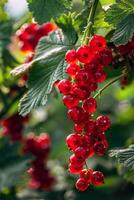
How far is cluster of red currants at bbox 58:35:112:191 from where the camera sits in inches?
62.7

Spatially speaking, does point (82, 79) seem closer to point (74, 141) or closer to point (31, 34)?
point (74, 141)

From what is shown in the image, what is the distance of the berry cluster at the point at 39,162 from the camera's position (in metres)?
3.26

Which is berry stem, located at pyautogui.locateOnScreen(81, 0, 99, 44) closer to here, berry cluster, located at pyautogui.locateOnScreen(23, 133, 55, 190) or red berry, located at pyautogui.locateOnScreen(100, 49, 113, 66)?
red berry, located at pyautogui.locateOnScreen(100, 49, 113, 66)

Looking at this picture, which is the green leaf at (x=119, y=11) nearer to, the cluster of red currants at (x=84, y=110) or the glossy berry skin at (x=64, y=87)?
the cluster of red currants at (x=84, y=110)

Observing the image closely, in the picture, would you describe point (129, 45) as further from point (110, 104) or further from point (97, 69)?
point (110, 104)

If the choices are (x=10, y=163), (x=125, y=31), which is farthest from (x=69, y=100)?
(x=10, y=163)

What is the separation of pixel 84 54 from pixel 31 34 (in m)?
0.99

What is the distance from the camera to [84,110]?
161 cm

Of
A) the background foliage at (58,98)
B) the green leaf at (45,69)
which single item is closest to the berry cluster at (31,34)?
the background foliage at (58,98)

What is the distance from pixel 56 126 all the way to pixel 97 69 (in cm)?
279

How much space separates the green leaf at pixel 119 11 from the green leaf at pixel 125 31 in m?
0.02

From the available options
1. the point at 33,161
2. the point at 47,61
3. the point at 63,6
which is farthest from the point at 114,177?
the point at 63,6

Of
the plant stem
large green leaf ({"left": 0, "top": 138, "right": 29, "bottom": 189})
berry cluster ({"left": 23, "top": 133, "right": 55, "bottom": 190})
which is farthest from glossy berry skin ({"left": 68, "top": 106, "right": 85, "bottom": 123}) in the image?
berry cluster ({"left": 23, "top": 133, "right": 55, "bottom": 190})

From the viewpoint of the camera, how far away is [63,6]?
175cm
